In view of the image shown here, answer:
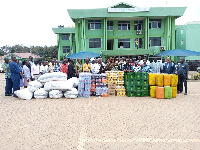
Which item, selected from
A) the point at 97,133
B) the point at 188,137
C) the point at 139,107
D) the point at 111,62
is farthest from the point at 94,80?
the point at 188,137

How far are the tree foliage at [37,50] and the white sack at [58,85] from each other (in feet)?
142

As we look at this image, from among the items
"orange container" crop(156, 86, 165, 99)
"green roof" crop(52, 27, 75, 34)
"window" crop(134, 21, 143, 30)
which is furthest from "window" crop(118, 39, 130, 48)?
"orange container" crop(156, 86, 165, 99)

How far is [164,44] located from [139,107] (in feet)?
69.9

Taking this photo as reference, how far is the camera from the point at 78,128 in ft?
15.8

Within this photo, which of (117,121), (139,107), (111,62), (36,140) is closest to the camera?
(36,140)

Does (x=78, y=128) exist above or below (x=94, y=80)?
below

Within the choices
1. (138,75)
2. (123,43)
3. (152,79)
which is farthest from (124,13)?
(152,79)

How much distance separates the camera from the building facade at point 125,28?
24.6m

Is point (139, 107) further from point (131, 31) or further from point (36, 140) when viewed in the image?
point (131, 31)

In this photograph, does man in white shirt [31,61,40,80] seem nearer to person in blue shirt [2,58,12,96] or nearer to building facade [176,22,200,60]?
person in blue shirt [2,58,12,96]

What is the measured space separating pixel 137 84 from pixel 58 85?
11.8 feet

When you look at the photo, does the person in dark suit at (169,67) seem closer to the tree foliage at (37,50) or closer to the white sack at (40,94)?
the white sack at (40,94)

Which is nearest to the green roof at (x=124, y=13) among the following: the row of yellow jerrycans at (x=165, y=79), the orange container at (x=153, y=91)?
the row of yellow jerrycans at (x=165, y=79)

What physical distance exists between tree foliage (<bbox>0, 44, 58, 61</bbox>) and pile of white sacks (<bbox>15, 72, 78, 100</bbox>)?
43.0 metres
